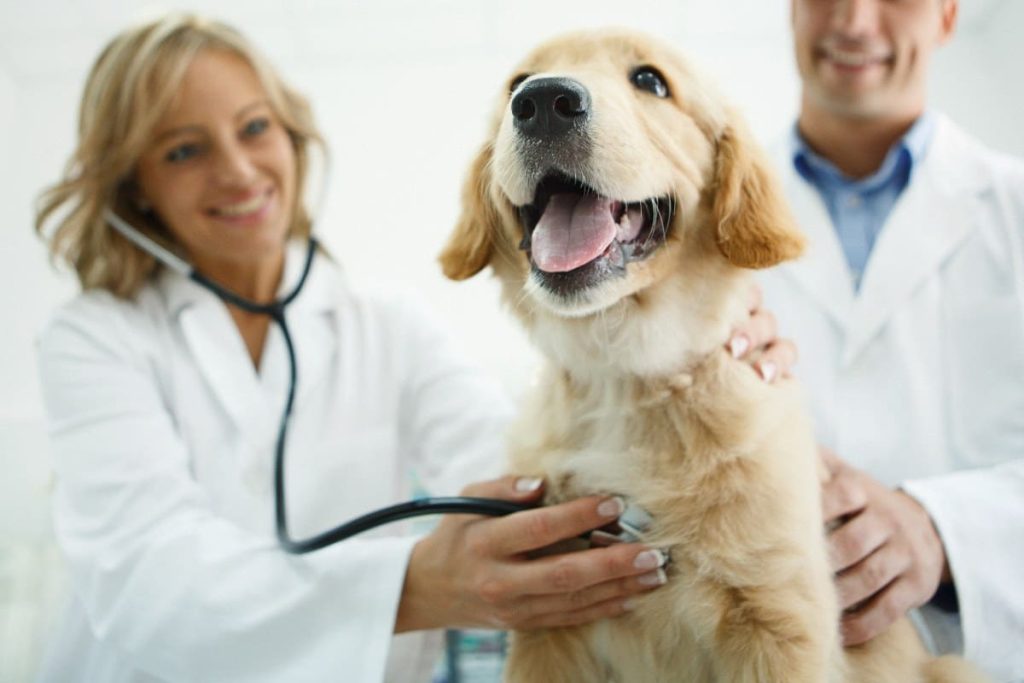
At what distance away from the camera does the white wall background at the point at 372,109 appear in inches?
66.1

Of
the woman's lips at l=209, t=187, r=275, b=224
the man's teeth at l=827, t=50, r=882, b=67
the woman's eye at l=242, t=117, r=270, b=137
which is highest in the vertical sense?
the man's teeth at l=827, t=50, r=882, b=67

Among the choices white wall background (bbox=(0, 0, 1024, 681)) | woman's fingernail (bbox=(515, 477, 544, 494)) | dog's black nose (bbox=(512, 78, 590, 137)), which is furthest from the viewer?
white wall background (bbox=(0, 0, 1024, 681))

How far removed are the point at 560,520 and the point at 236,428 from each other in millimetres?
694

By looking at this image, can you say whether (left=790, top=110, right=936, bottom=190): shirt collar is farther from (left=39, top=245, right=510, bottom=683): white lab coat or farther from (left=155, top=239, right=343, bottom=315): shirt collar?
(left=155, top=239, right=343, bottom=315): shirt collar

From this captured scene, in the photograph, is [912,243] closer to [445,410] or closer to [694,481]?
[694,481]

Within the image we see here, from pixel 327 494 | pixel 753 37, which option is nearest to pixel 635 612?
pixel 327 494

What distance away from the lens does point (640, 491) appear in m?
0.83

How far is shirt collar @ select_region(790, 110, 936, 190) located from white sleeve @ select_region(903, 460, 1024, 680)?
616 mm

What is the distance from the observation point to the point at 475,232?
97 cm

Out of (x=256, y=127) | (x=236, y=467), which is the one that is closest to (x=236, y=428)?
(x=236, y=467)

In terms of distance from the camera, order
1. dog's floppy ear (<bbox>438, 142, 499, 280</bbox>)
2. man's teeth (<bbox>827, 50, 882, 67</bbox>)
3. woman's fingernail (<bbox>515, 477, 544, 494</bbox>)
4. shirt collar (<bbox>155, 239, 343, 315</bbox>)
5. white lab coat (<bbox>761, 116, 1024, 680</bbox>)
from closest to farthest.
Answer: woman's fingernail (<bbox>515, 477, 544, 494</bbox>) < dog's floppy ear (<bbox>438, 142, 499, 280</bbox>) < white lab coat (<bbox>761, 116, 1024, 680</bbox>) < man's teeth (<bbox>827, 50, 882, 67</bbox>) < shirt collar (<bbox>155, 239, 343, 315</bbox>)

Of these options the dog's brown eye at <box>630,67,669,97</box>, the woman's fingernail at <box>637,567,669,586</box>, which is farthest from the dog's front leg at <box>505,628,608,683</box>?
the dog's brown eye at <box>630,67,669,97</box>

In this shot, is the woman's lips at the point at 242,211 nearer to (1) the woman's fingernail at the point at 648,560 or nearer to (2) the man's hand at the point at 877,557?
(1) the woman's fingernail at the point at 648,560

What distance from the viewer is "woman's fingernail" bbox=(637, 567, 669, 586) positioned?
773 millimetres
